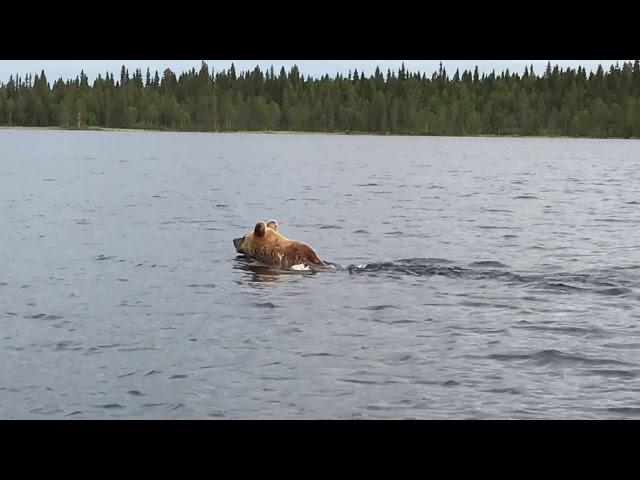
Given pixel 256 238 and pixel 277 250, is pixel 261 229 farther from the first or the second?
pixel 277 250

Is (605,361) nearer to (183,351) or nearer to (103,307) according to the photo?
(183,351)

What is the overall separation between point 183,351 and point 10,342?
96.6 inches

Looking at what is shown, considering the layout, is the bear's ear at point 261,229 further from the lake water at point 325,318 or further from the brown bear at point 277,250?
the lake water at point 325,318

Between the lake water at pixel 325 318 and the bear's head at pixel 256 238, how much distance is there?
400mm

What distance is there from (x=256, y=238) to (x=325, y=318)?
602cm

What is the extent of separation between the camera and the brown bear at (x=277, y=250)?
70.3 ft

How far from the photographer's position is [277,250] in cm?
2164

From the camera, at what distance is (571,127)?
19850 centimetres

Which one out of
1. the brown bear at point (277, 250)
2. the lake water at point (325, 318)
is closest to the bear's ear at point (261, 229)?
the brown bear at point (277, 250)

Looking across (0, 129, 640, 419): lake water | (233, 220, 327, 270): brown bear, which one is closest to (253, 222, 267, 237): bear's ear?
(233, 220, 327, 270): brown bear

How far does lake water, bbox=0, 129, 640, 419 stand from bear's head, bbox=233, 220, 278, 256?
0.40 metres

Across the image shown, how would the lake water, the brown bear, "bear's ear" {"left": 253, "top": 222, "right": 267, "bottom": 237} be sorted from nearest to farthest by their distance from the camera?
the lake water, the brown bear, "bear's ear" {"left": 253, "top": 222, "right": 267, "bottom": 237}

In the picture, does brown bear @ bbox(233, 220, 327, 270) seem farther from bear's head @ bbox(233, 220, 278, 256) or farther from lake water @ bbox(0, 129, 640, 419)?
lake water @ bbox(0, 129, 640, 419)

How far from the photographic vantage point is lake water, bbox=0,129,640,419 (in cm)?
1187
